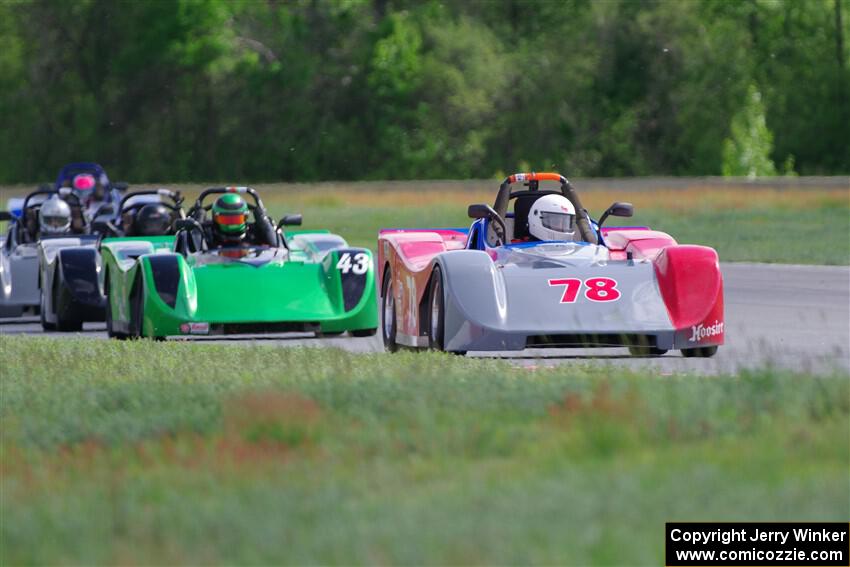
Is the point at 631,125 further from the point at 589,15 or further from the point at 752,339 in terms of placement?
the point at 752,339

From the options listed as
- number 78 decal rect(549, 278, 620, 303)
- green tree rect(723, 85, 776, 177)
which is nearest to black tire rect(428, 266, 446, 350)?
number 78 decal rect(549, 278, 620, 303)

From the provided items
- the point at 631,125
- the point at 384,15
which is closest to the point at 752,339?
the point at 631,125

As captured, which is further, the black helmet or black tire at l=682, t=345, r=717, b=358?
the black helmet

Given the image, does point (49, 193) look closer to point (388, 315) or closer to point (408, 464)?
point (388, 315)

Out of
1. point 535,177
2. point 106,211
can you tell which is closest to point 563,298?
point 535,177

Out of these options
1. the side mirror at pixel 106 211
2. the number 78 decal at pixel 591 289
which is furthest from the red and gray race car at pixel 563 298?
the side mirror at pixel 106 211

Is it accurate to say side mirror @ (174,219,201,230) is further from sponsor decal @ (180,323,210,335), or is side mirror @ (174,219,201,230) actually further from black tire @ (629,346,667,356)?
black tire @ (629,346,667,356)

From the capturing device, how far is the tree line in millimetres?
64188

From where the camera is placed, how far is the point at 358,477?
670 cm

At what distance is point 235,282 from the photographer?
50.0ft

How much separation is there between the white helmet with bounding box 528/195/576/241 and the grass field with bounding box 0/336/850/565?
3.72 metres

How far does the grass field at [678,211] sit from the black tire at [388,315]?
10.6m

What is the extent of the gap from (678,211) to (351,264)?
22.3 meters

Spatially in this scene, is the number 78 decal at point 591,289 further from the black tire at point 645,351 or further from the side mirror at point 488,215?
the side mirror at point 488,215
